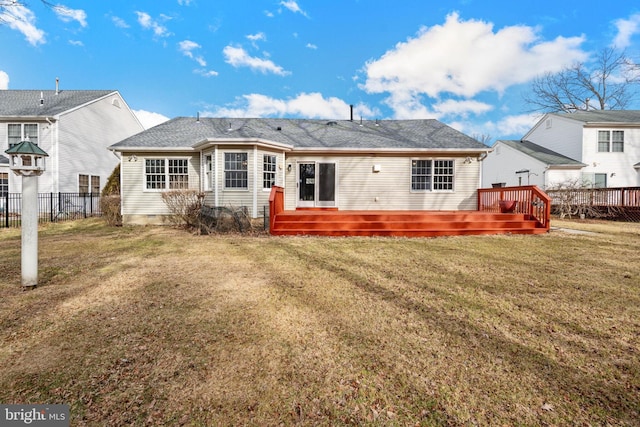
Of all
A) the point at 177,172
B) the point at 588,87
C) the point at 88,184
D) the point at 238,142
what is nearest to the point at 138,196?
the point at 177,172

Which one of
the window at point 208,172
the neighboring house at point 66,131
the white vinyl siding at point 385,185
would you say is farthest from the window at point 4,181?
the white vinyl siding at point 385,185

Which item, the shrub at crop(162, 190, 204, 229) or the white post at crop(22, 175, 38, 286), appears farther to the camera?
the shrub at crop(162, 190, 204, 229)

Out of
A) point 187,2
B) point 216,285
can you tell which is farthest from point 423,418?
point 187,2

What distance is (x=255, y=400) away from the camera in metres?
1.94

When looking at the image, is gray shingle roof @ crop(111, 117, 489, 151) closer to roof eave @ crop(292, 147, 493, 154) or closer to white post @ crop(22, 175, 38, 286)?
roof eave @ crop(292, 147, 493, 154)

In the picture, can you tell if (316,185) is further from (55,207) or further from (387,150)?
(55,207)

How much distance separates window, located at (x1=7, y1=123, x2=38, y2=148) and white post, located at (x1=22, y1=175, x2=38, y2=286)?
16.1m

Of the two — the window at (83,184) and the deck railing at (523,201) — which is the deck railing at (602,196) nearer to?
the deck railing at (523,201)

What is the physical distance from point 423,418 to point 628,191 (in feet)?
57.8

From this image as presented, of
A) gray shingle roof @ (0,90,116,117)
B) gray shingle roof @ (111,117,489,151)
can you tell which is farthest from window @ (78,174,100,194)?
gray shingle roof @ (111,117,489,151)

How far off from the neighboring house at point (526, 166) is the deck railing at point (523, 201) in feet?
25.5

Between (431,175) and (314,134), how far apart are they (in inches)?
216

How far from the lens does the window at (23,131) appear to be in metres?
15.6

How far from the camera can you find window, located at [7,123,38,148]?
615 inches
